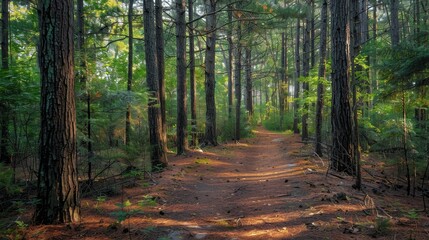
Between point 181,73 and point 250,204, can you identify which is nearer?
point 250,204

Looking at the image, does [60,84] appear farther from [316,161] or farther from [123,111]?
[316,161]

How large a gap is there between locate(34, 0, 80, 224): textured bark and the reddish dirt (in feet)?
1.13

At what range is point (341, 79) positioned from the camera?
795 cm

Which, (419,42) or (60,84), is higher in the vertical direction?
(419,42)

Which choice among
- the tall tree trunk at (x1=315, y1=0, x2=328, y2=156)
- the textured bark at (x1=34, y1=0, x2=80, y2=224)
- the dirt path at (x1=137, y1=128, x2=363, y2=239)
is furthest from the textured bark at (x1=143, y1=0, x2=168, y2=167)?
the tall tree trunk at (x1=315, y1=0, x2=328, y2=156)

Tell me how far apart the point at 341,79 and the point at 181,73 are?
696 centimetres

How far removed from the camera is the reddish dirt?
167 inches

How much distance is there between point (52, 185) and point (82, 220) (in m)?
0.79

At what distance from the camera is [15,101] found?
6734 millimetres

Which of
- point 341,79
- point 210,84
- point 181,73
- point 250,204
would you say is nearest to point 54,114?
point 250,204

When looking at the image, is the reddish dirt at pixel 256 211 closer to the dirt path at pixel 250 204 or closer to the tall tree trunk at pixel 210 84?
the dirt path at pixel 250 204

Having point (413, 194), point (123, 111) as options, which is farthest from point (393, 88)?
point (123, 111)

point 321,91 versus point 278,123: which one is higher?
point 321,91

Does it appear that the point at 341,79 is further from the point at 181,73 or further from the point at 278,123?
the point at 278,123
